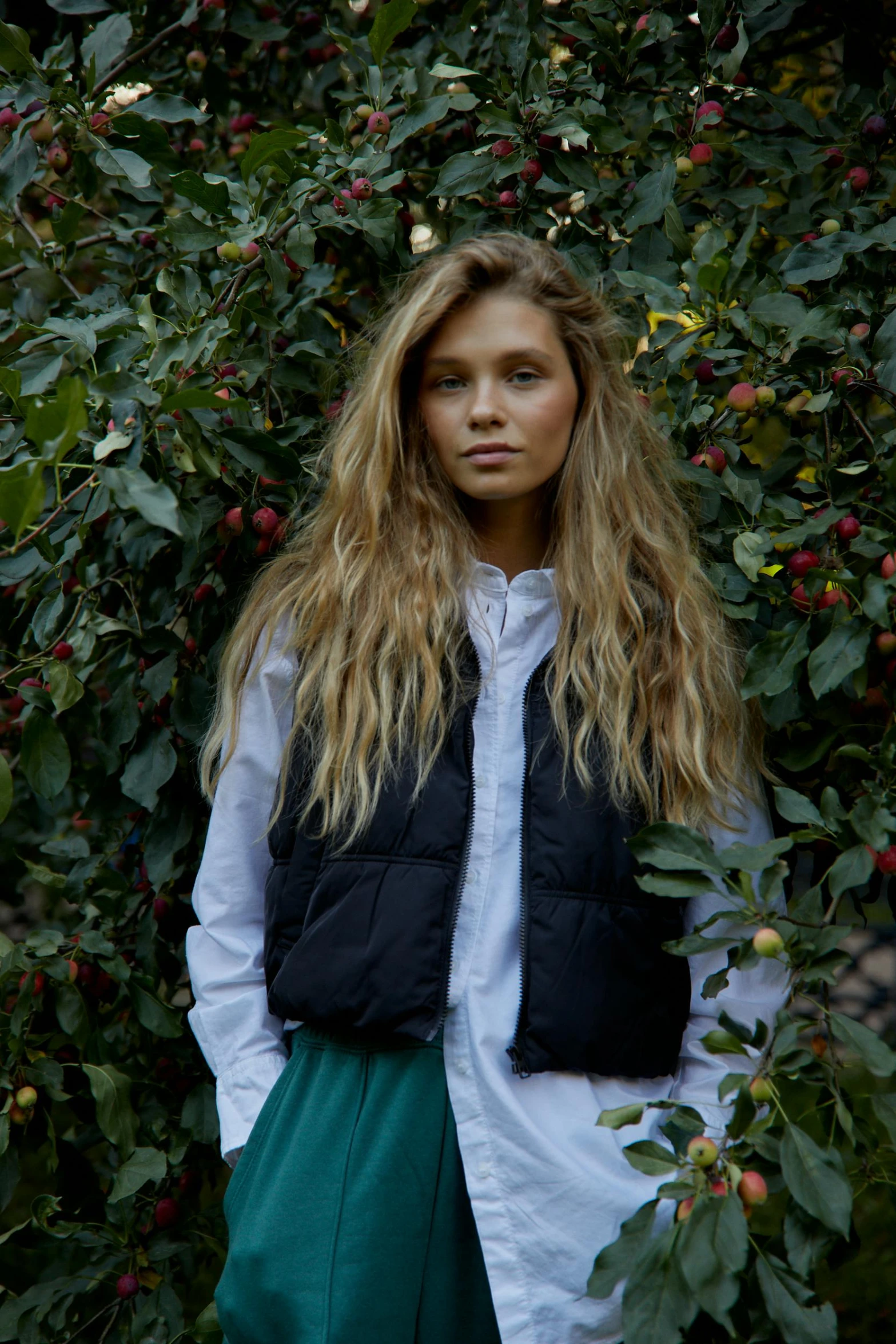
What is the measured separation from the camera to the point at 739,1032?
117cm

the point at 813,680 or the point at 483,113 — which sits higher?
the point at 483,113

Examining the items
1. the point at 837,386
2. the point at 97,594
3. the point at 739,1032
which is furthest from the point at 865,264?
the point at 97,594

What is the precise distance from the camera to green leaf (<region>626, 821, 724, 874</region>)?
1175 millimetres

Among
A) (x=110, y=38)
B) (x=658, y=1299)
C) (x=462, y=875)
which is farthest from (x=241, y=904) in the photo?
(x=110, y=38)

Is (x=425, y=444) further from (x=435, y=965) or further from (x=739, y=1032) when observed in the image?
(x=739, y=1032)

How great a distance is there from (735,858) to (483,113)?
1.08 m

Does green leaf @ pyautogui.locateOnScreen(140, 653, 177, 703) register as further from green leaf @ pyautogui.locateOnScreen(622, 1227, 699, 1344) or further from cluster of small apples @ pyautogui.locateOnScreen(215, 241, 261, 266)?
green leaf @ pyautogui.locateOnScreen(622, 1227, 699, 1344)

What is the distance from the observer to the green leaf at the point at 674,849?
1175 millimetres

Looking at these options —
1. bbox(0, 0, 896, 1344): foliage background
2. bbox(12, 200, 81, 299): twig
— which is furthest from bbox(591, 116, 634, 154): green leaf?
bbox(12, 200, 81, 299): twig

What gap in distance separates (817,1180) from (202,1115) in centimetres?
101

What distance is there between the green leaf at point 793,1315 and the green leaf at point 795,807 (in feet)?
1.37

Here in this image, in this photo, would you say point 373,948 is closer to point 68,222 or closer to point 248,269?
point 248,269

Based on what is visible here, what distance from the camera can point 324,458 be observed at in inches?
70.1

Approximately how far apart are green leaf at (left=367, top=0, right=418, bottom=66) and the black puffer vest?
924 millimetres
